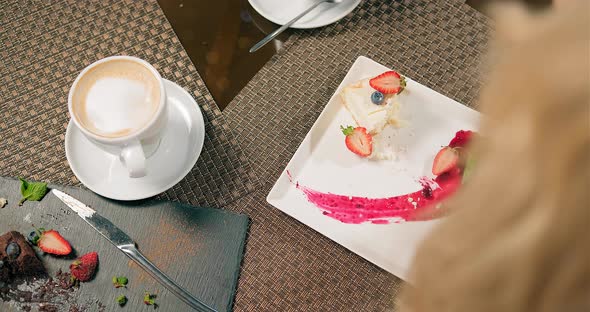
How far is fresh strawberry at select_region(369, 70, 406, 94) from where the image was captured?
105 centimetres

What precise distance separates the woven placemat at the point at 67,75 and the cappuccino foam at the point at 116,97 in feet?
0.41

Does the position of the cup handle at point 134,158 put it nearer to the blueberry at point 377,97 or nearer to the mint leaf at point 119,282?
the mint leaf at point 119,282

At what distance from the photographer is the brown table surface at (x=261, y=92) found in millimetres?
1007

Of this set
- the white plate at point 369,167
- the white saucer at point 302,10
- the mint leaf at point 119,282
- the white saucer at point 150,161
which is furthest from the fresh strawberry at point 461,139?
the mint leaf at point 119,282

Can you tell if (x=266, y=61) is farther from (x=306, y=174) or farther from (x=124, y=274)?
(x=124, y=274)

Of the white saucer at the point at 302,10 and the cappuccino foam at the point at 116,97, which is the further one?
the white saucer at the point at 302,10

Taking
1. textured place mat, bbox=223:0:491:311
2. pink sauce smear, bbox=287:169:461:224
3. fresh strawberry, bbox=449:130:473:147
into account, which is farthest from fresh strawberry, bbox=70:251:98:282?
fresh strawberry, bbox=449:130:473:147

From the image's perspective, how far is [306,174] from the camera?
1033mm

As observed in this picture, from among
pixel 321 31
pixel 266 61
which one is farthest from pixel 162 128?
pixel 321 31

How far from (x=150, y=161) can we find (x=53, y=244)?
20cm

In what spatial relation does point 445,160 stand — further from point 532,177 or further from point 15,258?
point 15,258

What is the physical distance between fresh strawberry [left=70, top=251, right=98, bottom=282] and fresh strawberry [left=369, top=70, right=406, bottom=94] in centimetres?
53

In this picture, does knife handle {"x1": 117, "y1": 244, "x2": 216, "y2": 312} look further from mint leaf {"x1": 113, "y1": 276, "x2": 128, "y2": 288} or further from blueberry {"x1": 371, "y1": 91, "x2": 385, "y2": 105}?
blueberry {"x1": 371, "y1": 91, "x2": 385, "y2": 105}

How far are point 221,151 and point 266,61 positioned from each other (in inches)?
7.2
